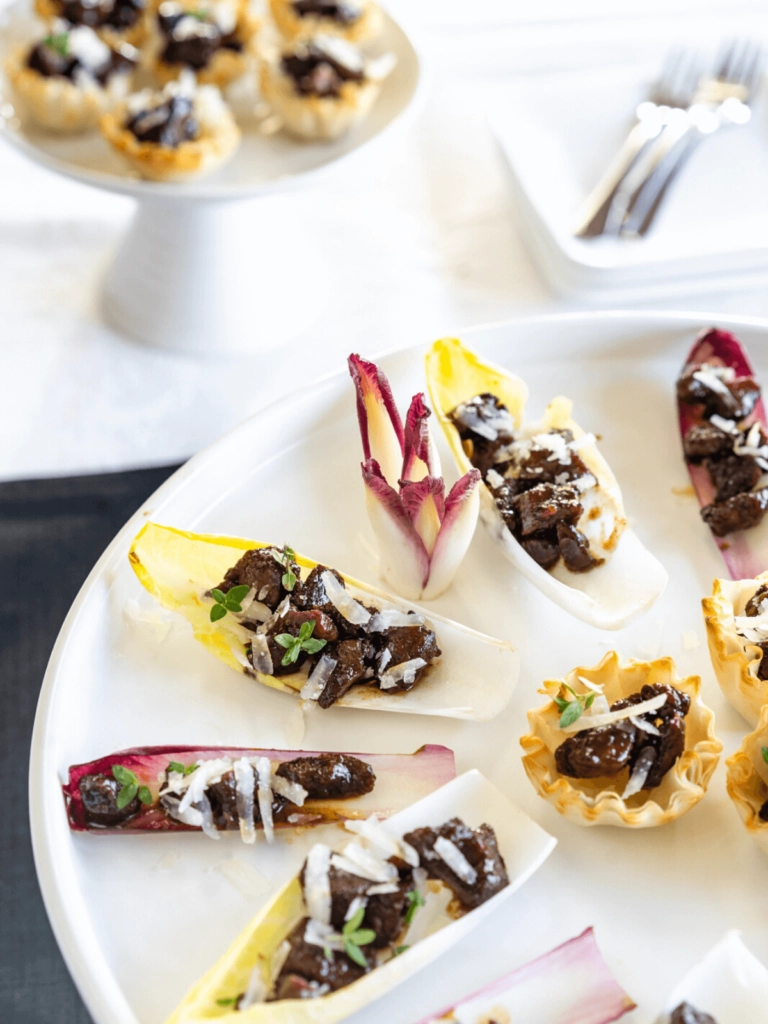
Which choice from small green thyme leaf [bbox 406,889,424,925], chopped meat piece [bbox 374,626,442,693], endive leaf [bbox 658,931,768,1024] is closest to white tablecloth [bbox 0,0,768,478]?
chopped meat piece [bbox 374,626,442,693]

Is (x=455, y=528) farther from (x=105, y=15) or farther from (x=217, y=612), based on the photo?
(x=105, y=15)

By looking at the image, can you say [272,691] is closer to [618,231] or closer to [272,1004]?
[272,1004]

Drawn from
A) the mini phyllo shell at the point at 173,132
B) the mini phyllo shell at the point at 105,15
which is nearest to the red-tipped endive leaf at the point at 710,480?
the mini phyllo shell at the point at 173,132

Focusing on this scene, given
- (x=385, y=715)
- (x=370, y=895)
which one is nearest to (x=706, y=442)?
(x=385, y=715)

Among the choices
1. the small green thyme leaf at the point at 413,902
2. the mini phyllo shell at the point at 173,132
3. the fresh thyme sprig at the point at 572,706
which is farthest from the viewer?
the mini phyllo shell at the point at 173,132

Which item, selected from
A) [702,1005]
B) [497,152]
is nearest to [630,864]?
[702,1005]

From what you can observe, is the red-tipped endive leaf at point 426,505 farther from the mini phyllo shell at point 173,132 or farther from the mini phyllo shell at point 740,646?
the mini phyllo shell at point 173,132
